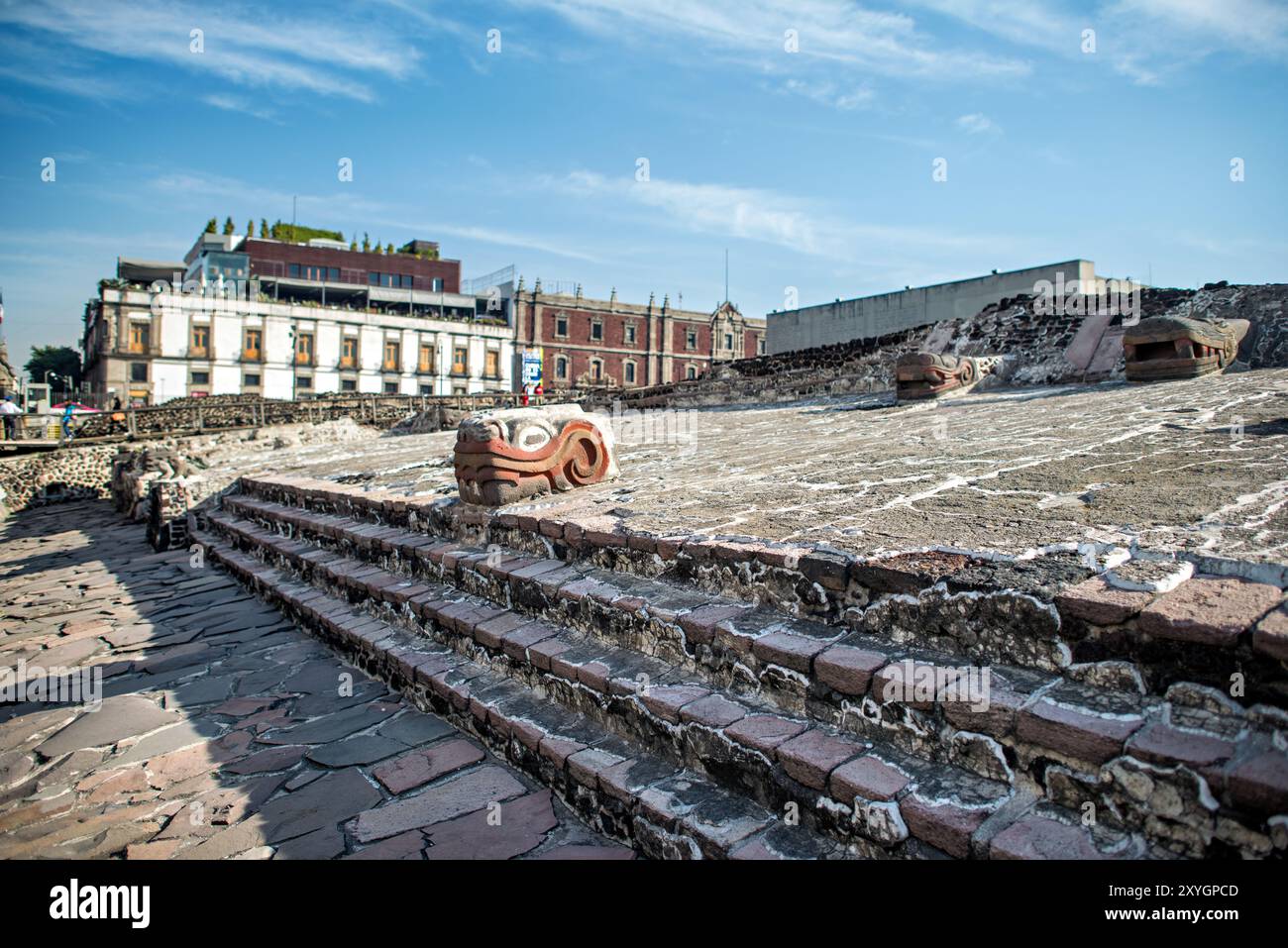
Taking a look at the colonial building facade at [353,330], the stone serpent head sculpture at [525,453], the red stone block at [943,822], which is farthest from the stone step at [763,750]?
the colonial building facade at [353,330]

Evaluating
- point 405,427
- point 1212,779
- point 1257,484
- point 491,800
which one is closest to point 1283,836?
point 1212,779

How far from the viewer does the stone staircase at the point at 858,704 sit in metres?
1.46

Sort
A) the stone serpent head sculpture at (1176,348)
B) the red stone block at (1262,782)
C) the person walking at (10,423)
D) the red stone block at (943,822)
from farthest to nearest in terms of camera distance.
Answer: the person walking at (10,423) → the stone serpent head sculpture at (1176,348) → the red stone block at (943,822) → the red stone block at (1262,782)

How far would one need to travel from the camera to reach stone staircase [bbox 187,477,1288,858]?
1461 mm

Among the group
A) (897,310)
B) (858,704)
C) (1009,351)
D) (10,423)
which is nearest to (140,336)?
(10,423)

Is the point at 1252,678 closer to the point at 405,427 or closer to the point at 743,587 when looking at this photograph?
the point at 743,587

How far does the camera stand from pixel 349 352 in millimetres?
37812

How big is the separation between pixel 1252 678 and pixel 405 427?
48.7ft

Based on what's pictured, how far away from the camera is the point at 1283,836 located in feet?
4.14

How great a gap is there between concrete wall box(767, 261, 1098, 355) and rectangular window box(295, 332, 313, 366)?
88.4ft

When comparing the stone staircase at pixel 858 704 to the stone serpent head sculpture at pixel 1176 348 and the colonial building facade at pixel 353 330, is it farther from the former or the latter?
the colonial building facade at pixel 353 330

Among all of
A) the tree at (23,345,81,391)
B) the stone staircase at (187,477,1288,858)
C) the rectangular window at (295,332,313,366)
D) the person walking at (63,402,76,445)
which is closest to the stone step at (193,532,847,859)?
the stone staircase at (187,477,1288,858)

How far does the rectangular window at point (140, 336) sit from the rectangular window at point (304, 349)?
611 centimetres
